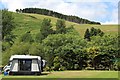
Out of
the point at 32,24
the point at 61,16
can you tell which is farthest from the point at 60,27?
the point at 61,16

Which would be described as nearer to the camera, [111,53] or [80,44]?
[111,53]

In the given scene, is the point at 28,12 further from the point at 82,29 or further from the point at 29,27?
the point at 82,29

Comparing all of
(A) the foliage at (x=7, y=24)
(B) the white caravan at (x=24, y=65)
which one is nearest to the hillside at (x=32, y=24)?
(A) the foliage at (x=7, y=24)

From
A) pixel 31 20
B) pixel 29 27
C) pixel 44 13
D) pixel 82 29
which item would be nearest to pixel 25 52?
pixel 82 29

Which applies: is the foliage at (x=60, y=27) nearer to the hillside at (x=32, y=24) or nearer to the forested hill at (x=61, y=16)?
the hillside at (x=32, y=24)

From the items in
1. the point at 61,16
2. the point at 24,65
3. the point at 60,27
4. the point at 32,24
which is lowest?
the point at 24,65

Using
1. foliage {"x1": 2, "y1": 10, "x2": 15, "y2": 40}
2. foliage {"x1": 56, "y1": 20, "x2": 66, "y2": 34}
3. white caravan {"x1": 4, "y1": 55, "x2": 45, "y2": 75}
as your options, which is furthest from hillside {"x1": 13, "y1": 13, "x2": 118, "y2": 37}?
white caravan {"x1": 4, "y1": 55, "x2": 45, "y2": 75}

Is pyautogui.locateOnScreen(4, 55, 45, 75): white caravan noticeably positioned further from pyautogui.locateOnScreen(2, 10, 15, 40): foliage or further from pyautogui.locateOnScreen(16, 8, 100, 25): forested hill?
pyautogui.locateOnScreen(16, 8, 100, 25): forested hill

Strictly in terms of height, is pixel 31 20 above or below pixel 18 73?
above

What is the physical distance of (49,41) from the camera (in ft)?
151

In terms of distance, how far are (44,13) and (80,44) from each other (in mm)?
92876

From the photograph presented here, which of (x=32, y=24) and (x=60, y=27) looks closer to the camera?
(x=60, y=27)

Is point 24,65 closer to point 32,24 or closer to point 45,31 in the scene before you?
point 45,31

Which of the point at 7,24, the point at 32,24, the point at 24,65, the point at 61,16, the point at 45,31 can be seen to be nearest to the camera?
the point at 24,65
